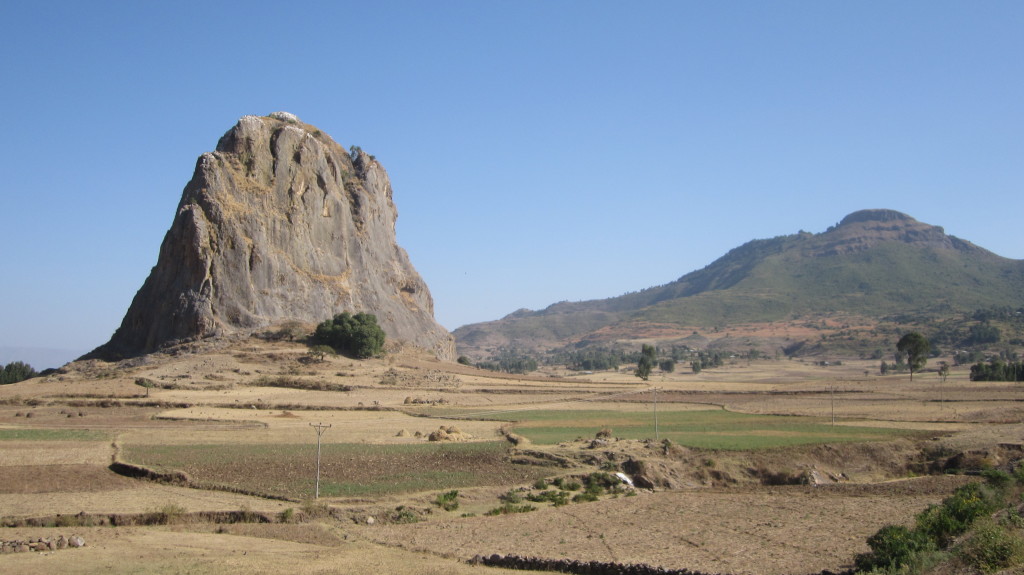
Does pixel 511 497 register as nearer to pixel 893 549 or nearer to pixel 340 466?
pixel 340 466

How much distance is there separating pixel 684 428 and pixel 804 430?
6875 millimetres

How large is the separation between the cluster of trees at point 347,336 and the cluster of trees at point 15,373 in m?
29.4

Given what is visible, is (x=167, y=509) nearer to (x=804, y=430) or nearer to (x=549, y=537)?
(x=549, y=537)

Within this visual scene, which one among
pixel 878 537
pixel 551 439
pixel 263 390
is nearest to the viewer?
pixel 878 537

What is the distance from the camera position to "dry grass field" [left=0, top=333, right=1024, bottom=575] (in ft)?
62.3

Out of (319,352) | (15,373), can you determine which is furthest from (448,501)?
(15,373)

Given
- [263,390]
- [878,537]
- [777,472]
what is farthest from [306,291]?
[878,537]

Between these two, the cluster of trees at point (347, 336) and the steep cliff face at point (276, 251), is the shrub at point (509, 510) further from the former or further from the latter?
the steep cliff face at point (276, 251)

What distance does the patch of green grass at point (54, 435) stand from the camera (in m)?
Answer: 35.4

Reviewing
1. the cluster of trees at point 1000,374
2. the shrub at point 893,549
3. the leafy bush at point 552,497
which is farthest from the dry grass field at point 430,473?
the cluster of trees at point 1000,374

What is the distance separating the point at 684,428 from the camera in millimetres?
45438

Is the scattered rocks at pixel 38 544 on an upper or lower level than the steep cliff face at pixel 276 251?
lower

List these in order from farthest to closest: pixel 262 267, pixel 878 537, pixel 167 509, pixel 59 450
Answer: pixel 262 267, pixel 59 450, pixel 167 509, pixel 878 537

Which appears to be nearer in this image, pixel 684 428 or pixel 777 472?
pixel 777 472
